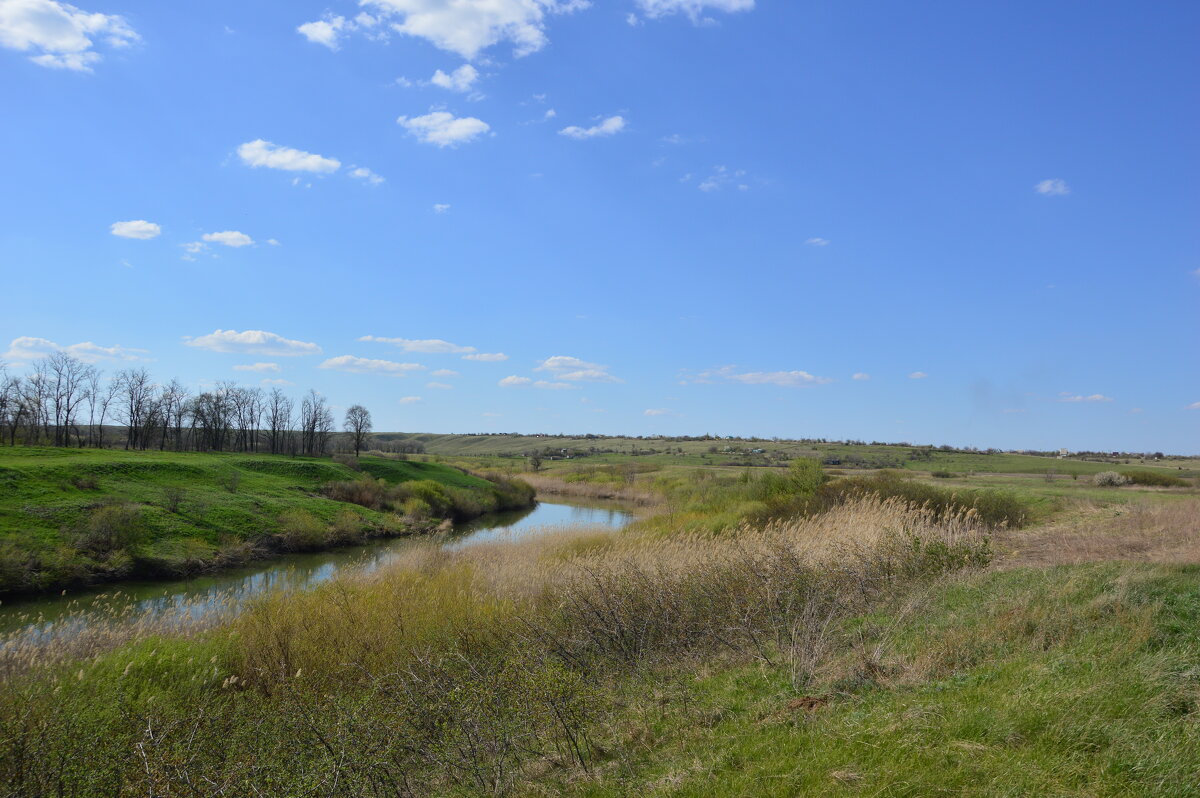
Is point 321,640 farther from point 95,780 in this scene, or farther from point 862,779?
point 862,779

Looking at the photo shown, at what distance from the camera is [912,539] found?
39.8 ft

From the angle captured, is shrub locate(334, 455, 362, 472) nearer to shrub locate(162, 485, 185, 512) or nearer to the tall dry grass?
shrub locate(162, 485, 185, 512)

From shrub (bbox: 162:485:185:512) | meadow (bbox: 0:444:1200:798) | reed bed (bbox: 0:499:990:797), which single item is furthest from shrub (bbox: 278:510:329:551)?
meadow (bbox: 0:444:1200:798)

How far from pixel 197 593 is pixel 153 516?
9021mm

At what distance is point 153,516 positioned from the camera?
1012 inches

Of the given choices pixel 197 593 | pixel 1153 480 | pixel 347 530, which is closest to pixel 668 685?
pixel 197 593

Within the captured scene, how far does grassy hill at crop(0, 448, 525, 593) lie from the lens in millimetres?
20750

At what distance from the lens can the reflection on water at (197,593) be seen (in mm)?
11234

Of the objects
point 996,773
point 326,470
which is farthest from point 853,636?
point 326,470

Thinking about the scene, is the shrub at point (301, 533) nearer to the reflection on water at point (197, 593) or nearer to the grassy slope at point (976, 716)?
the reflection on water at point (197, 593)

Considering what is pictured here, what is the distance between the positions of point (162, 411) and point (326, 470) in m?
29.9

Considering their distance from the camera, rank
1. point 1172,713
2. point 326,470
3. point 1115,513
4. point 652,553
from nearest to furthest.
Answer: point 1172,713
point 652,553
point 1115,513
point 326,470

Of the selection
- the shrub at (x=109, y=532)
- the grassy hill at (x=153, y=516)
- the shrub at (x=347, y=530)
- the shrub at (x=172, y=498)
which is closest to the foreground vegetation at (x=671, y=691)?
the grassy hill at (x=153, y=516)

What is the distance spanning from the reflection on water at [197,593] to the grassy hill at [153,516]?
939 mm
